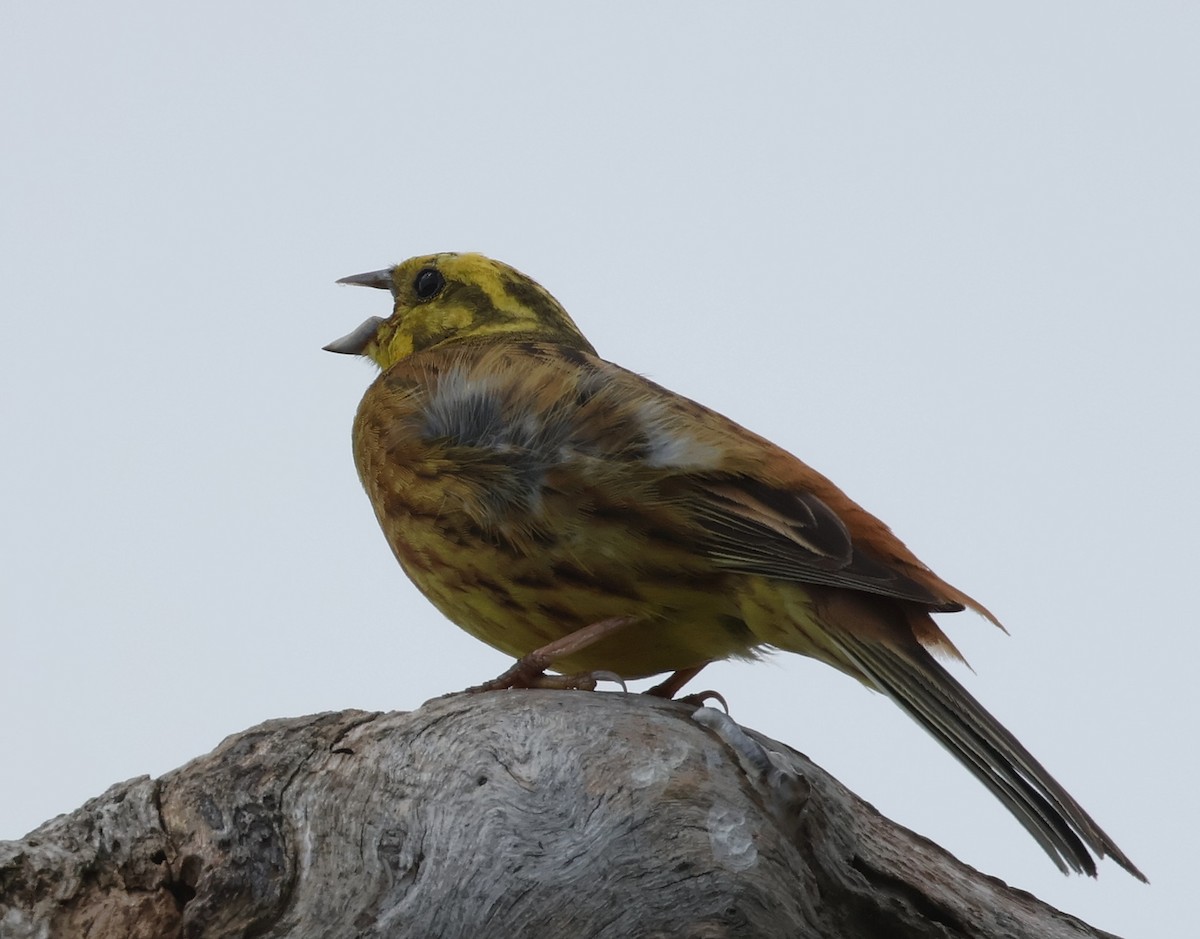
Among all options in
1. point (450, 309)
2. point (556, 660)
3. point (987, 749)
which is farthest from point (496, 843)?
point (450, 309)

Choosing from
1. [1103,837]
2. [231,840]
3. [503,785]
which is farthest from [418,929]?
[1103,837]

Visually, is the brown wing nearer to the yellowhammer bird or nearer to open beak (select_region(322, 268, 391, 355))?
the yellowhammer bird

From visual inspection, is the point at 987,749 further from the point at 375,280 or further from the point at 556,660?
the point at 375,280

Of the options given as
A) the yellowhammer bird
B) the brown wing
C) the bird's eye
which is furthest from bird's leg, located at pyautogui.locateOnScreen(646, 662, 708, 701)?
→ the bird's eye

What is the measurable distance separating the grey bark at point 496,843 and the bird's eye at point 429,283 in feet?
7.34

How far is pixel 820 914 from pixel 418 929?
0.83 m

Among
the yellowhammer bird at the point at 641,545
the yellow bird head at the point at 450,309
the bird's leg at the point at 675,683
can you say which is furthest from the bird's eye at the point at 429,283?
the bird's leg at the point at 675,683

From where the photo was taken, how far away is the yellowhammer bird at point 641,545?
12.5 feet

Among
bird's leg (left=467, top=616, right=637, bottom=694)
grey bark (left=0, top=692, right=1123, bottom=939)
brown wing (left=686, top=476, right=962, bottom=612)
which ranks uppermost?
brown wing (left=686, top=476, right=962, bottom=612)

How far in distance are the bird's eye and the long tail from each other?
2.33m

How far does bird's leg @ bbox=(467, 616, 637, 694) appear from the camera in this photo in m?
3.97

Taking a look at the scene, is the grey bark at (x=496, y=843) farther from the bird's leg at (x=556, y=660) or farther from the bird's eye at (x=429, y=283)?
the bird's eye at (x=429, y=283)

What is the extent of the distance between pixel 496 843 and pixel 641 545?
3.55ft

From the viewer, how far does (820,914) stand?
10.4 feet
